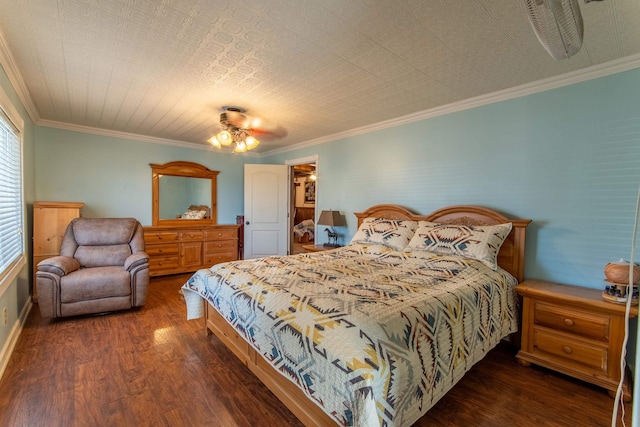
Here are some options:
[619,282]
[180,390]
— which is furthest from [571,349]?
[180,390]

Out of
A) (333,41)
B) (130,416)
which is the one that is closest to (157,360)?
(130,416)

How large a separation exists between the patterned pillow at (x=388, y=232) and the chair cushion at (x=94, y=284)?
2.64 m

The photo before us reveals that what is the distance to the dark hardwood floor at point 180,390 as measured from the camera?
1653 mm

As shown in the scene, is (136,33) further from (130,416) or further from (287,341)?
(130,416)

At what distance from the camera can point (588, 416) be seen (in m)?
1.72

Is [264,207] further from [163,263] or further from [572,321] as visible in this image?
[572,321]

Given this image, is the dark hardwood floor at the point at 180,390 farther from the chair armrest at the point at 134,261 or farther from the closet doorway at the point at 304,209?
the closet doorway at the point at 304,209

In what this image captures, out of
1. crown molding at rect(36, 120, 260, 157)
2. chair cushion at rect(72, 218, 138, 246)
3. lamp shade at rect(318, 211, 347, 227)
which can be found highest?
crown molding at rect(36, 120, 260, 157)

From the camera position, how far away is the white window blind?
226 cm

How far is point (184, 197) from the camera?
16.8 feet

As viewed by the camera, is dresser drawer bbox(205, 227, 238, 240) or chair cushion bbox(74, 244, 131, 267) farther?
dresser drawer bbox(205, 227, 238, 240)

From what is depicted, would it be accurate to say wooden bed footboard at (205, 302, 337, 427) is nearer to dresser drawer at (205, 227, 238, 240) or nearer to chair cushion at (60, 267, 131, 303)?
chair cushion at (60, 267, 131, 303)

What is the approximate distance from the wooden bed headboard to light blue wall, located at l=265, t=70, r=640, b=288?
0.11 metres

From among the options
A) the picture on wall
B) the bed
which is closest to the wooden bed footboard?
the bed
